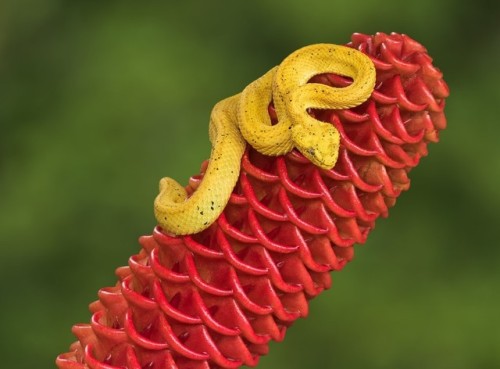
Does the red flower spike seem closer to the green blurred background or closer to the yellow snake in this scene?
the yellow snake

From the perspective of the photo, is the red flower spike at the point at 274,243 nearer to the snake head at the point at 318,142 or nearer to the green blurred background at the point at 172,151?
the snake head at the point at 318,142

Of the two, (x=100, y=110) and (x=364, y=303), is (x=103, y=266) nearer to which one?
(x=100, y=110)

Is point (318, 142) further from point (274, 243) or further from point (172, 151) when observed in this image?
point (172, 151)

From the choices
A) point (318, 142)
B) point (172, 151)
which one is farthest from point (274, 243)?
point (172, 151)

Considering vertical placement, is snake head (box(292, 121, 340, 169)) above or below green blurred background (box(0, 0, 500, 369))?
below

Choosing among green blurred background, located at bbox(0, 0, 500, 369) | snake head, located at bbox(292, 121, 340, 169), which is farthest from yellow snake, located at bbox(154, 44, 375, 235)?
green blurred background, located at bbox(0, 0, 500, 369)

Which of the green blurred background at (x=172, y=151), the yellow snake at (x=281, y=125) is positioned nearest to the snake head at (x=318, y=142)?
the yellow snake at (x=281, y=125)

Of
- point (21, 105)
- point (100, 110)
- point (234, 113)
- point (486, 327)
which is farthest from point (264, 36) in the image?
point (234, 113)
